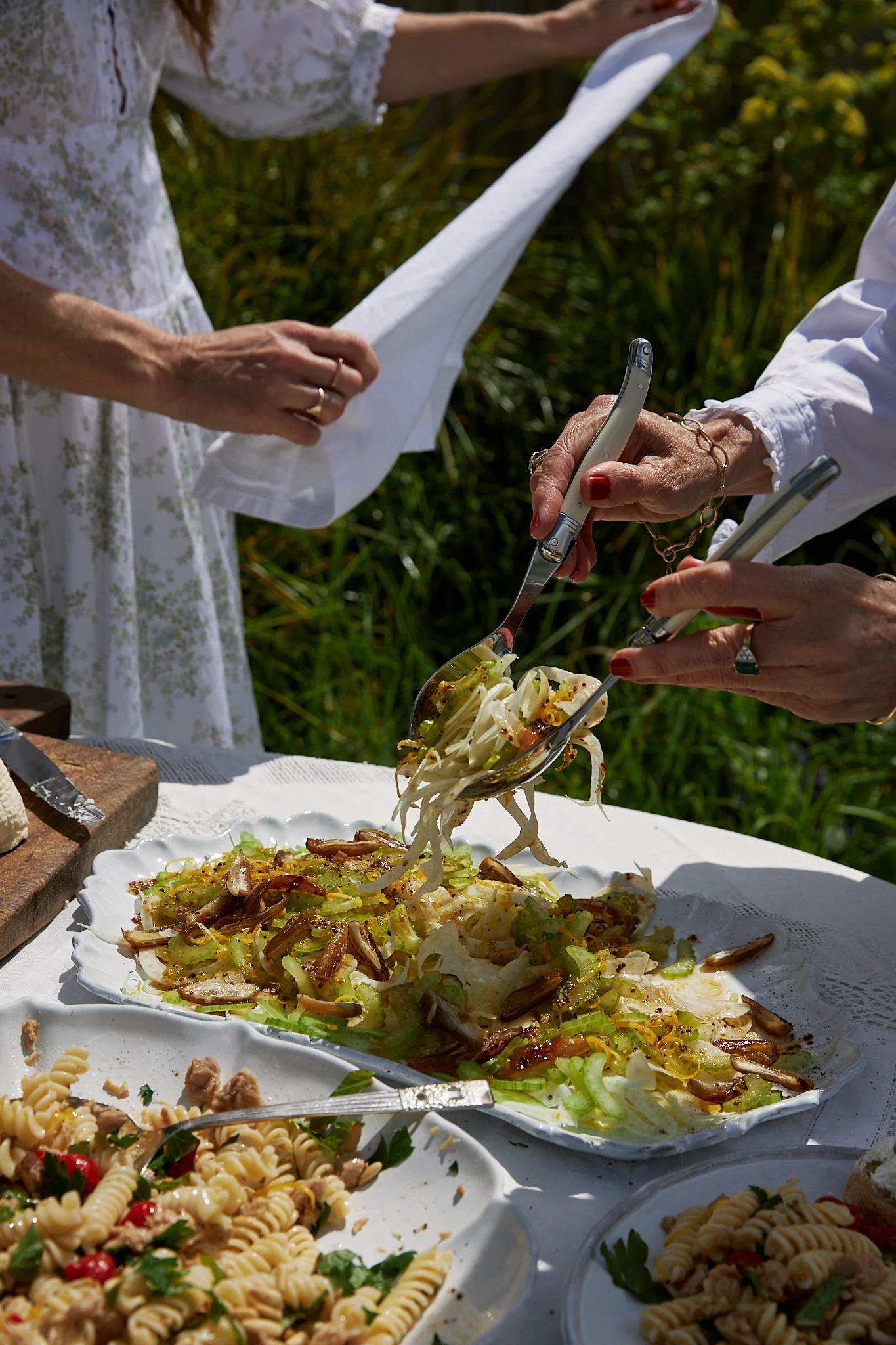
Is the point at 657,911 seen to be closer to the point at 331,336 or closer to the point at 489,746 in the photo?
the point at 489,746

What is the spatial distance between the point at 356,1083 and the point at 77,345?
1939 millimetres

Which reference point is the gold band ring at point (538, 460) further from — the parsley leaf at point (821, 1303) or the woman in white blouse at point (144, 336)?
the parsley leaf at point (821, 1303)

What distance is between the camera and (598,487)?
191 cm

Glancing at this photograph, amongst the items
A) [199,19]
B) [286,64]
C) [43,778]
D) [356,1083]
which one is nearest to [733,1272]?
[356,1083]

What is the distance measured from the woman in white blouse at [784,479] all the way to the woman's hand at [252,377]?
0.86m

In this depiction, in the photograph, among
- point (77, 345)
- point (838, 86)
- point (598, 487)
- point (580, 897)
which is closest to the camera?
point (598, 487)

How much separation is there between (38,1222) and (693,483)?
1.56m

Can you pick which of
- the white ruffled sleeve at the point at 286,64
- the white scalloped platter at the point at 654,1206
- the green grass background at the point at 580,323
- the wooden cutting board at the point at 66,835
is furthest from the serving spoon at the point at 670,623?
the green grass background at the point at 580,323

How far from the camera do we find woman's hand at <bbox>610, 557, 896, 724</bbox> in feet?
5.12

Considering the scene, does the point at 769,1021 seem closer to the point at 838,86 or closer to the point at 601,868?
the point at 601,868

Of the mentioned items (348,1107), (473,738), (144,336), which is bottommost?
(348,1107)

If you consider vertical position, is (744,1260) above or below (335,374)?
below

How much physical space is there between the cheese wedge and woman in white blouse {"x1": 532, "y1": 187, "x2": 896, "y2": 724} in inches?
38.0

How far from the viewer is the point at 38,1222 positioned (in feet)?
4.11
